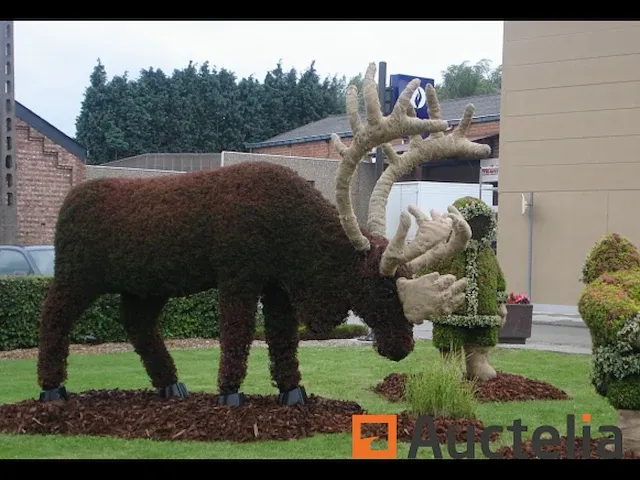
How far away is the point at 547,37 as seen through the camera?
22.5m

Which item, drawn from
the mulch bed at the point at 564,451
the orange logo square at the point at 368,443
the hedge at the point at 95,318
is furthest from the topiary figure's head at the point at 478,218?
the hedge at the point at 95,318

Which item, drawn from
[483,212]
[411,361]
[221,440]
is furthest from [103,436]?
[411,361]

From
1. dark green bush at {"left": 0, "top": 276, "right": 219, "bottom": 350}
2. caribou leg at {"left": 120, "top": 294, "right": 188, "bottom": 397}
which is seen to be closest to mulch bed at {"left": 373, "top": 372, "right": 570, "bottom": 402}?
caribou leg at {"left": 120, "top": 294, "right": 188, "bottom": 397}

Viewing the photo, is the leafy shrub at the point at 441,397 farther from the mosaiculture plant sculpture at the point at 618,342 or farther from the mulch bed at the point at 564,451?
the mosaiculture plant sculpture at the point at 618,342

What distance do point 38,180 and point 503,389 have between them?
14534mm

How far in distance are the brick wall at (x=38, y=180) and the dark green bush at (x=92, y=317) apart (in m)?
6.76

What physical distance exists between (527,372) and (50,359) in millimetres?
7146

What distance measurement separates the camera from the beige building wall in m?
21.1

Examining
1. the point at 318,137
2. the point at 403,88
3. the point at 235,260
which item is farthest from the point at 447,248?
the point at 318,137

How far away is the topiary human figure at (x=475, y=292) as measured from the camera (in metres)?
10.5

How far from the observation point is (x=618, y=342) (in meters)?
6.72

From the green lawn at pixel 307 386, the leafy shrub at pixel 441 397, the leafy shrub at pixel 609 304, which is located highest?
the leafy shrub at pixel 609 304

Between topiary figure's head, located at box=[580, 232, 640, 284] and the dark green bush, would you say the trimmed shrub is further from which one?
the dark green bush

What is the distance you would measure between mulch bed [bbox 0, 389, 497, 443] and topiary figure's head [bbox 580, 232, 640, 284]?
169 cm
